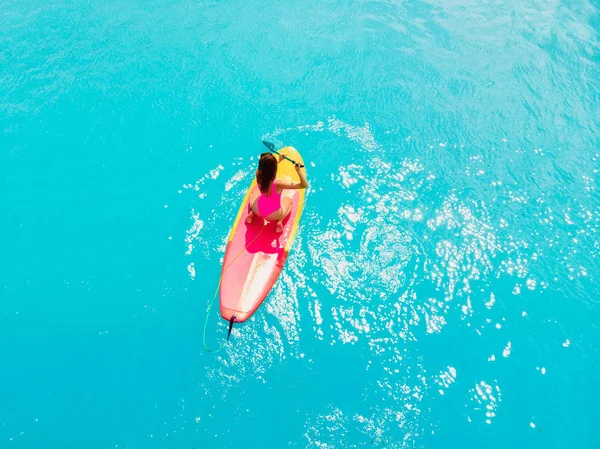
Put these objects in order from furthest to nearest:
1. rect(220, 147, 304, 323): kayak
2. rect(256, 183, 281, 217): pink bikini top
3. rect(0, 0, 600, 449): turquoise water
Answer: rect(256, 183, 281, 217): pink bikini top → rect(220, 147, 304, 323): kayak → rect(0, 0, 600, 449): turquoise water

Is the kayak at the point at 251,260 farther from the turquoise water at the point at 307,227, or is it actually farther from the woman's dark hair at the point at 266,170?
the woman's dark hair at the point at 266,170

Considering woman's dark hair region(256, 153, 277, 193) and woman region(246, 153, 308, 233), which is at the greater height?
woman's dark hair region(256, 153, 277, 193)

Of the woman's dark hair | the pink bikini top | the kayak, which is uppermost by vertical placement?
the woman's dark hair

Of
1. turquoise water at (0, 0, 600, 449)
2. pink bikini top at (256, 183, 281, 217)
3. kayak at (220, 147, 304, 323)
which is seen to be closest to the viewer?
turquoise water at (0, 0, 600, 449)

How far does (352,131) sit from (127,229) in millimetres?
3528

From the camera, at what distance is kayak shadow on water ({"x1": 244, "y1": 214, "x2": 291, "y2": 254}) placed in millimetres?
4832

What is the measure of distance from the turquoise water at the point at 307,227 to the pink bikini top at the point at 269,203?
638 mm

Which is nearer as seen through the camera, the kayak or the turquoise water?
the turquoise water

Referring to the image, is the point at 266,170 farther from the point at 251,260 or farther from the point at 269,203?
the point at 251,260

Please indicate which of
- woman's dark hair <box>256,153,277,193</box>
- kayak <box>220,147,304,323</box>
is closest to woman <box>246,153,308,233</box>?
woman's dark hair <box>256,153,277,193</box>

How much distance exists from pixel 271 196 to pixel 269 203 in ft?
0.28

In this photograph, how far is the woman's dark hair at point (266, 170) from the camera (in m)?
4.31

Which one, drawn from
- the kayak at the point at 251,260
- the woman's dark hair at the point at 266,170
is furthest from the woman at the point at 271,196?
the kayak at the point at 251,260

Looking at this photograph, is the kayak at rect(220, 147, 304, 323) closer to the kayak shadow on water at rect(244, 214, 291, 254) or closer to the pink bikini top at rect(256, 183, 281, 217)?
the kayak shadow on water at rect(244, 214, 291, 254)
